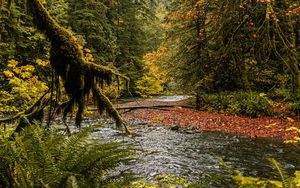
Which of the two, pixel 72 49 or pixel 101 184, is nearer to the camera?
pixel 101 184

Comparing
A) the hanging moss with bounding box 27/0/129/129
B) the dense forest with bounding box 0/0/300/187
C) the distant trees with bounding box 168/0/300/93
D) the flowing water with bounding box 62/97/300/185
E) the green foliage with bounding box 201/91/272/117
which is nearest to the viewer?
the dense forest with bounding box 0/0/300/187

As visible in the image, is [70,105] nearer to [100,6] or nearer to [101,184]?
[101,184]

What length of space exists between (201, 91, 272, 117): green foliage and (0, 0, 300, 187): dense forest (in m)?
0.07

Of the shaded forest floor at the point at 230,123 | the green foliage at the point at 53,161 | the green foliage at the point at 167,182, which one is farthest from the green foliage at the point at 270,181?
the shaded forest floor at the point at 230,123

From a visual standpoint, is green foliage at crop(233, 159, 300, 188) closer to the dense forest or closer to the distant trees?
the dense forest

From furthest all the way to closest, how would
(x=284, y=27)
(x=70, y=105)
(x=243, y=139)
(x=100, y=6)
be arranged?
1. (x=100, y=6)
2. (x=284, y=27)
3. (x=243, y=139)
4. (x=70, y=105)

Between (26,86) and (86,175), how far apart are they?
299 inches

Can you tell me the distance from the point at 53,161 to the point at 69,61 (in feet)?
5.29

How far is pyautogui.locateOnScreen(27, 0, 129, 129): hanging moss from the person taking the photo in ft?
14.4

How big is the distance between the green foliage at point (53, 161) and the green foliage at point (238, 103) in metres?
15.0

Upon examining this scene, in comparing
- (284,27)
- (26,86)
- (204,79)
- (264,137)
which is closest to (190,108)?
(204,79)

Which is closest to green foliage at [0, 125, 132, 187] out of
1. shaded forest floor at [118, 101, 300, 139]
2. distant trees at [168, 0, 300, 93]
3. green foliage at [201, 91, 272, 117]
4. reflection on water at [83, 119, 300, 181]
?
reflection on water at [83, 119, 300, 181]

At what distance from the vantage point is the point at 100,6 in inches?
1357

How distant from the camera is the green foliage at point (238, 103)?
1902 cm
